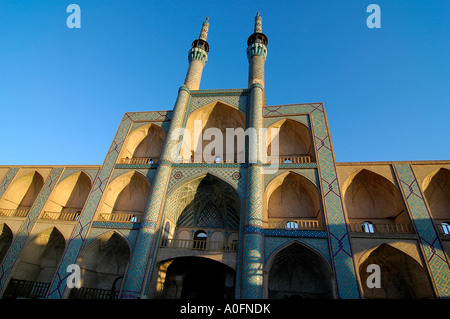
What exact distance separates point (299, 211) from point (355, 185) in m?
3.16

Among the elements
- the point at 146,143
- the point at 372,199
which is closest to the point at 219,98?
the point at 146,143

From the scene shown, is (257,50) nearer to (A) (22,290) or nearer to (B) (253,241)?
(B) (253,241)

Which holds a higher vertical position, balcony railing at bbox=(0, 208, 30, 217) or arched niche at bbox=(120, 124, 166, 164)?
arched niche at bbox=(120, 124, 166, 164)

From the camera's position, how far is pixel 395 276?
34.1 ft

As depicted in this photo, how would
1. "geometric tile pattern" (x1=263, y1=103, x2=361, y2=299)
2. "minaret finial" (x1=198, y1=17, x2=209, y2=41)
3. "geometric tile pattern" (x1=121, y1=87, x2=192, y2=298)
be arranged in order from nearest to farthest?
"geometric tile pattern" (x1=263, y1=103, x2=361, y2=299) → "geometric tile pattern" (x1=121, y1=87, x2=192, y2=298) → "minaret finial" (x1=198, y1=17, x2=209, y2=41)

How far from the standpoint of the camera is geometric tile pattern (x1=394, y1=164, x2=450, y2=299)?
28.1ft

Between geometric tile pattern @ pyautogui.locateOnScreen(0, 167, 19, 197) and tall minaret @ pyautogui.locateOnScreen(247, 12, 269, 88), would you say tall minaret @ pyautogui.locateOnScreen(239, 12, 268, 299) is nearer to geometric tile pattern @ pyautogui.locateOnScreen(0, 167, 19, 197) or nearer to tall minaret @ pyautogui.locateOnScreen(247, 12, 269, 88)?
tall minaret @ pyautogui.locateOnScreen(247, 12, 269, 88)

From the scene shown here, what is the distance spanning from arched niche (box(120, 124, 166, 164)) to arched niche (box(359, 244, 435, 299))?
492 inches

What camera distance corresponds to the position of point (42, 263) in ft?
42.7

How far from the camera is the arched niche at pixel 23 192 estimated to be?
15.0 m

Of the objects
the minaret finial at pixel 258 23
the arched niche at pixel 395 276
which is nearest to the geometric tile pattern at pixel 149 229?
the arched niche at pixel 395 276

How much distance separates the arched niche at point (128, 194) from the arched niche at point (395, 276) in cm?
1129

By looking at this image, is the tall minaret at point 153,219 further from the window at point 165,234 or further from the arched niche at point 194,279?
the arched niche at point 194,279

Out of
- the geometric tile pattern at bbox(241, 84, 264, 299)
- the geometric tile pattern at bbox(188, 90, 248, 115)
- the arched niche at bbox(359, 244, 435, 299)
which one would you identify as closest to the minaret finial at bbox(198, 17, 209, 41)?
the geometric tile pattern at bbox(188, 90, 248, 115)
